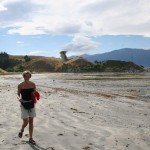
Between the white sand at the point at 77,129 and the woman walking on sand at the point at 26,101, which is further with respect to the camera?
the woman walking on sand at the point at 26,101

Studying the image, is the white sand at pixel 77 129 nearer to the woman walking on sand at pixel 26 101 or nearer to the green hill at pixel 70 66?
the woman walking on sand at pixel 26 101

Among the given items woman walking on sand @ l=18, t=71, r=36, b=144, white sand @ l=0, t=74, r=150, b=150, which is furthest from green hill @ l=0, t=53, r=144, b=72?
woman walking on sand @ l=18, t=71, r=36, b=144

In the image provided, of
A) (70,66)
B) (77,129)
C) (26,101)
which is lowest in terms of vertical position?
(77,129)

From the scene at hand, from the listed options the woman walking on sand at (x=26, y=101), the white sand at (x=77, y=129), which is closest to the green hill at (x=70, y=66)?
the white sand at (x=77, y=129)

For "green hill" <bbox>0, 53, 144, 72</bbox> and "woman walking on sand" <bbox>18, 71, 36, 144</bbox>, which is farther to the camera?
"green hill" <bbox>0, 53, 144, 72</bbox>

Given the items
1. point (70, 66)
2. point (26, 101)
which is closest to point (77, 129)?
point (26, 101)

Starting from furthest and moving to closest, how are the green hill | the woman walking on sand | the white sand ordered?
the green hill, the woman walking on sand, the white sand

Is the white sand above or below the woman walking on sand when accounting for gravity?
below

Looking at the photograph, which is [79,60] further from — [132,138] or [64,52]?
[132,138]

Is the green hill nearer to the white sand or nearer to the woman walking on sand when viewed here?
the white sand

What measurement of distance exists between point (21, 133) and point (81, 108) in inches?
328

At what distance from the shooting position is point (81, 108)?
19.2 metres

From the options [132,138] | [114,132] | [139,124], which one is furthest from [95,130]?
[139,124]

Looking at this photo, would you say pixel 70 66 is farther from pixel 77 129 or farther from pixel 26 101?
pixel 26 101
